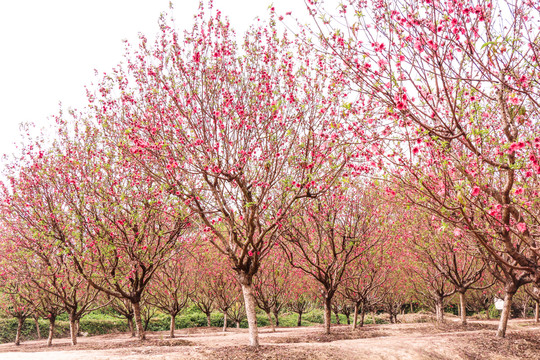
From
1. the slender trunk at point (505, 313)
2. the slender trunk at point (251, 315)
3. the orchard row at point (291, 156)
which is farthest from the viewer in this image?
the slender trunk at point (505, 313)

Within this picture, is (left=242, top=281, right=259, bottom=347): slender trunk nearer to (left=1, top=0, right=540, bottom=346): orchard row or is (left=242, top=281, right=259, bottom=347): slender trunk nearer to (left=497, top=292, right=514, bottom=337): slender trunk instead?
(left=1, top=0, right=540, bottom=346): orchard row

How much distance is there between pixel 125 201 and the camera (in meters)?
13.3

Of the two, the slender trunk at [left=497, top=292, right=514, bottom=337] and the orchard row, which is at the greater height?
the orchard row

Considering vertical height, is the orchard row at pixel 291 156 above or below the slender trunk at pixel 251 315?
above

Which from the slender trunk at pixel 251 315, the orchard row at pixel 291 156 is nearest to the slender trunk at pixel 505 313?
the orchard row at pixel 291 156

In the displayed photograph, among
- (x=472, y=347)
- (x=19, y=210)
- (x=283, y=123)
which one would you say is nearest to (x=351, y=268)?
(x=472, y=347)

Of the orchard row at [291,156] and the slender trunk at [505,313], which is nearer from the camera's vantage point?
the orchard row at [291,156]

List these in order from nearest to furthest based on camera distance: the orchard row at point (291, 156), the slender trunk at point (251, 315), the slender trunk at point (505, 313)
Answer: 1. the orchard row at point (291, 156)
2. the slender trunk at point (251, 315)
3. the slender trunk at point (505, 313)

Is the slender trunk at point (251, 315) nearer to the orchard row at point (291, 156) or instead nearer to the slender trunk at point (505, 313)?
the orchard row at point (291, 156)

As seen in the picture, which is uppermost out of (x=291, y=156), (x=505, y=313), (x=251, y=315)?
(x=291, y=156)

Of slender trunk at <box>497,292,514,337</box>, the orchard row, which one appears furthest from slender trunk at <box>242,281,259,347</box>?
slender trunk at <box>497,292,514,337</box>

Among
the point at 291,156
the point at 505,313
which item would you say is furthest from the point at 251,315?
the point at 505,313

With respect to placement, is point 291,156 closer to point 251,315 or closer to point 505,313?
point 251,315

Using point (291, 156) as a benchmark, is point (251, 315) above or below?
below
